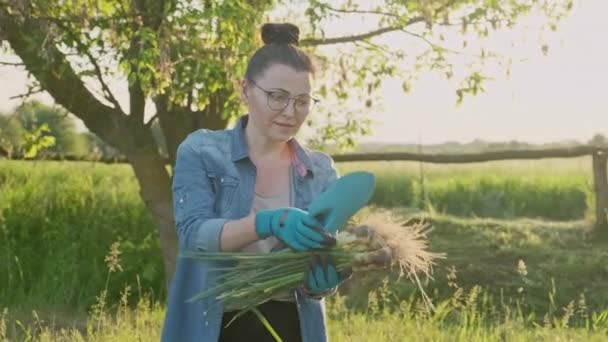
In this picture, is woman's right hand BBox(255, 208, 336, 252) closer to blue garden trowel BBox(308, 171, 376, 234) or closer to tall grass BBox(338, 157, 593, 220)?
blue garden trowel BBox(308, 171, 376, 234)

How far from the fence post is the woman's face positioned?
→ 7.27m

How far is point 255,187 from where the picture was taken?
3021 millimetres

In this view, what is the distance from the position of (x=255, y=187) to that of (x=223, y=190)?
0.32ft

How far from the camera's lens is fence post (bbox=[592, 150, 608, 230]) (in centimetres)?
963

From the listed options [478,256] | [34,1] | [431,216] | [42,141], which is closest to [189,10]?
[34,1]

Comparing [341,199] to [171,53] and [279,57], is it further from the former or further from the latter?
[171,53]

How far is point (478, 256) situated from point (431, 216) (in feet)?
4.41

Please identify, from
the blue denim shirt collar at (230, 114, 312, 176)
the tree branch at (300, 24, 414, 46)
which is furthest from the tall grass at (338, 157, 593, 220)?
the blue denim shirt collar at (230, 114, 312, 176)

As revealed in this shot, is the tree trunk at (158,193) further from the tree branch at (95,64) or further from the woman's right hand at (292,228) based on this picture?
the woman's right hand at (292,228)

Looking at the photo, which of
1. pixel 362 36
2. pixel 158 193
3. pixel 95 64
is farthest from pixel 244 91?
pixel 362 36

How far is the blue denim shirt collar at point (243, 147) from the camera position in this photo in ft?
9.90

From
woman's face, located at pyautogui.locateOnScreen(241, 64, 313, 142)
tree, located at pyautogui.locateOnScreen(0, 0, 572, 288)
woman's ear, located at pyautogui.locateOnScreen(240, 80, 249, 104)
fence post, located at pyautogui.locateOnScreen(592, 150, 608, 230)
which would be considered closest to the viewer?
woman's face, located at pyautogui.locateOnScreen(241, 64, 313, 142)

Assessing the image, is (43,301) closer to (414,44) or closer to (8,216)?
(8,216)

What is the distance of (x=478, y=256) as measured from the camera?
883cm
